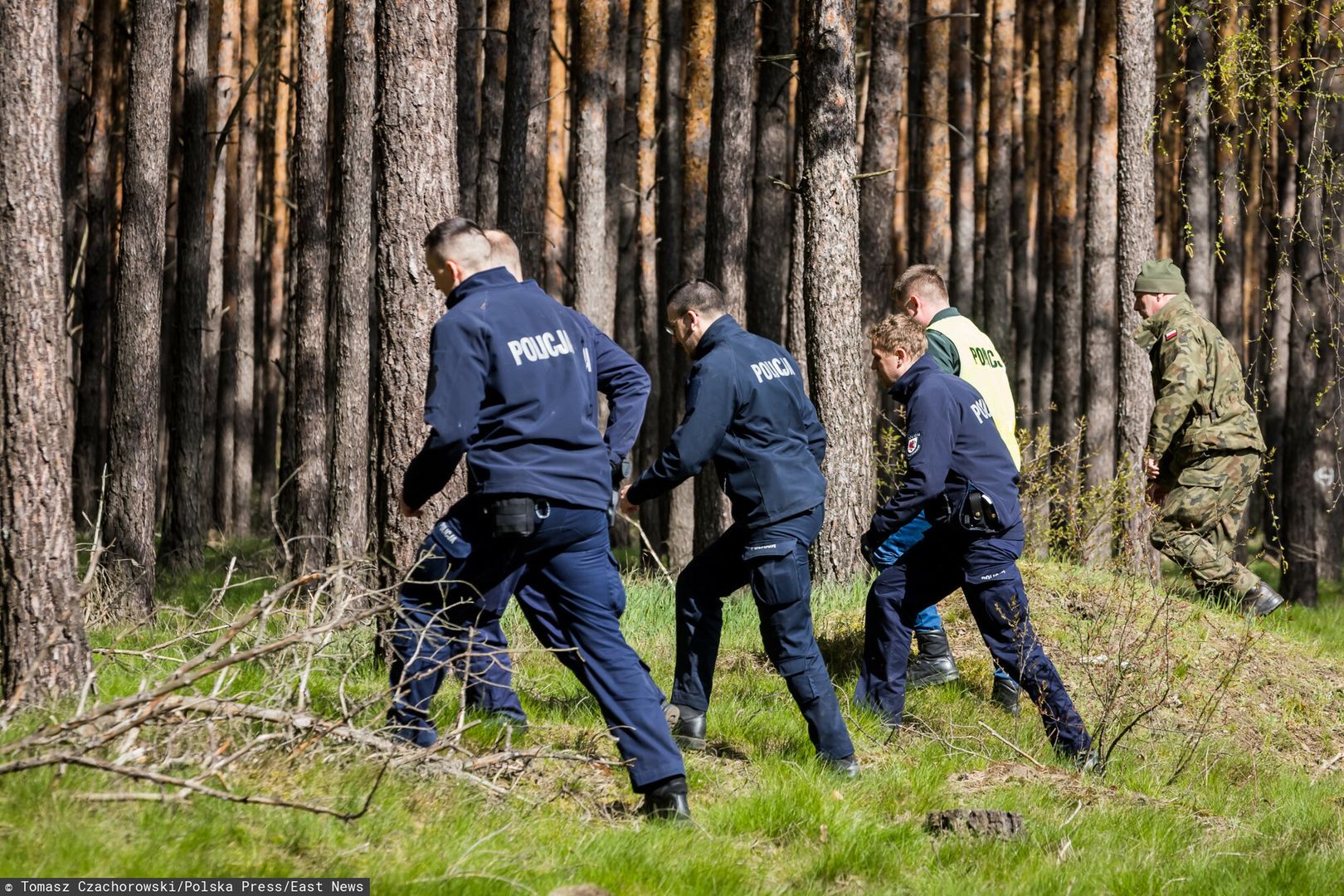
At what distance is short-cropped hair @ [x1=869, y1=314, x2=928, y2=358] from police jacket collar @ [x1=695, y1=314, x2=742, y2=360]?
767 mm

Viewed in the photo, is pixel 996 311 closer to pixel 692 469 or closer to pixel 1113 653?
pixel 1113 653

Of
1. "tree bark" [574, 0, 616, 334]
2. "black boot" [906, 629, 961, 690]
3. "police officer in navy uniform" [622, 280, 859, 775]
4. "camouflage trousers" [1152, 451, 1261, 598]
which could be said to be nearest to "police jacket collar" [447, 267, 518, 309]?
"police officer in navy uniform" [622, 280, 859, 775]

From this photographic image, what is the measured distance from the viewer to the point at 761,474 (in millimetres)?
5445

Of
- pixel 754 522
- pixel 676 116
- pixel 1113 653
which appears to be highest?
pixel 676 116

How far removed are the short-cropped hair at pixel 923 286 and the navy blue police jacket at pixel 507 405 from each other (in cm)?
287

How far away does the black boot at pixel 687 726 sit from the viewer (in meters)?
5.79

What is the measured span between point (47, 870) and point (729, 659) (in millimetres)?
4607

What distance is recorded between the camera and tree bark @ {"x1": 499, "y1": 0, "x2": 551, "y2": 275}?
545 inches

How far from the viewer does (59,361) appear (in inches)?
206

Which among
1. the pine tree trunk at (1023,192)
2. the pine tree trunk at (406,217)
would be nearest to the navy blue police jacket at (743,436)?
the pine tree trunk at (406,217)

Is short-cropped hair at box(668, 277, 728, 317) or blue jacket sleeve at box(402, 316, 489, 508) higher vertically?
short-cropped hair at box(668, 277, 728, 317)

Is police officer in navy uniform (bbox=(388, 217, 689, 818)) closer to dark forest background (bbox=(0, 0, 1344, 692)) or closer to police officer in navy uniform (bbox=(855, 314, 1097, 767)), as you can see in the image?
dark forest background (bbox=(0, 0, 1344, 692))

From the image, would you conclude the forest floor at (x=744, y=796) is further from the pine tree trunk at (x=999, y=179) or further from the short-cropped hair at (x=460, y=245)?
the pine tree trunk at (x=999, y=179)

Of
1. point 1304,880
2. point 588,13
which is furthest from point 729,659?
point 588,13
